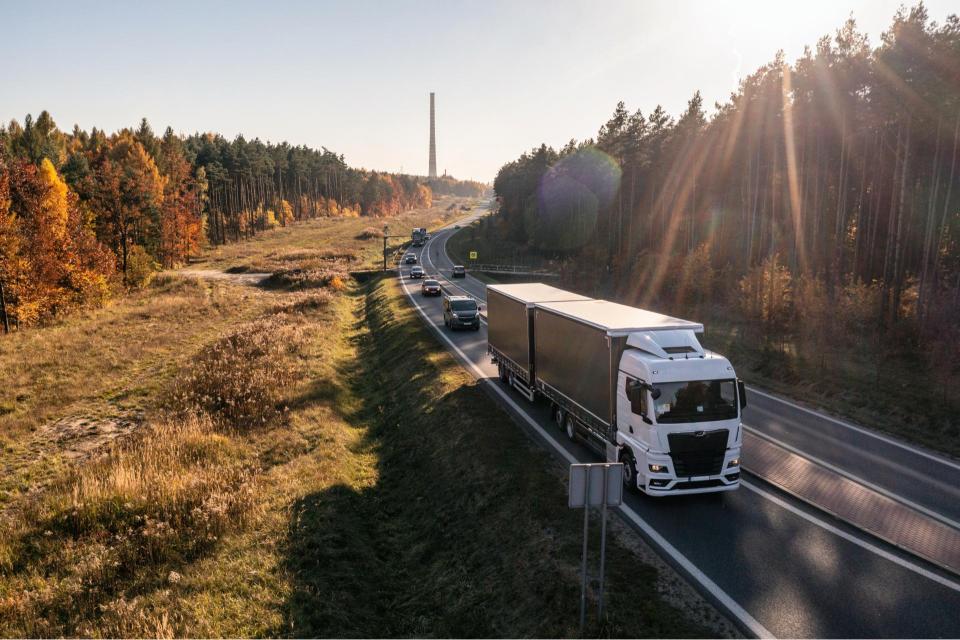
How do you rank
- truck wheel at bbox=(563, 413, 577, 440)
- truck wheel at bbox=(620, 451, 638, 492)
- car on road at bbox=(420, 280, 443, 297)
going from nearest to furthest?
truck wheel at bbox=(620, 451, 638, 492), truck wheel at bbox=(563, 413, 577, 440), car on road at bbox=(420, 280, 443, 297)

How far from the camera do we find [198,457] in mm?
15398

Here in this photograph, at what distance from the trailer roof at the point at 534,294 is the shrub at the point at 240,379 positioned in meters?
9.17

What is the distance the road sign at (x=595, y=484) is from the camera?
757 cm

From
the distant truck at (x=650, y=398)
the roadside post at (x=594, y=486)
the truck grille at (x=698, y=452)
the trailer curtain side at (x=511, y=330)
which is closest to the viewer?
the roadside post at (x=594, y=486)

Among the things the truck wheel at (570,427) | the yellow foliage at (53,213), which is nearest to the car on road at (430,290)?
the yellow foliage at (53,213)

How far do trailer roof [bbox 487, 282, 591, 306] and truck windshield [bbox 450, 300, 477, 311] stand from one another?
10.5 metres

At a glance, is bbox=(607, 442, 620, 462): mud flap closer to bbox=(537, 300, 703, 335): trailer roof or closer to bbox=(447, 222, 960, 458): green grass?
bbox=(537, 300, 703, 335): trailer roof

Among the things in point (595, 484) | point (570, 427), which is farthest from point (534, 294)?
point (595, 484)

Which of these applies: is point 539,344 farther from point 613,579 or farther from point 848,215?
point 848,215

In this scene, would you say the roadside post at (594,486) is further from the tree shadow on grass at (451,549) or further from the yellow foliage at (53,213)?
the yellow foliage at (53,213)

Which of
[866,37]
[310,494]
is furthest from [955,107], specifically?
[310,494]

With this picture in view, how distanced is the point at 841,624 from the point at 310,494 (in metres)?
10.9

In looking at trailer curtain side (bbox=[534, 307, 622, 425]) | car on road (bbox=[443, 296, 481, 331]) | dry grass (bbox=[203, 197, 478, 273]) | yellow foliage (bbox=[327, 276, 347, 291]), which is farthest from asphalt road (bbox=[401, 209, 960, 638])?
dry grass (bbox=[203, 197, 478, 273])

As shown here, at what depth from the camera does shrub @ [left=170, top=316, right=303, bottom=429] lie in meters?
19.5
